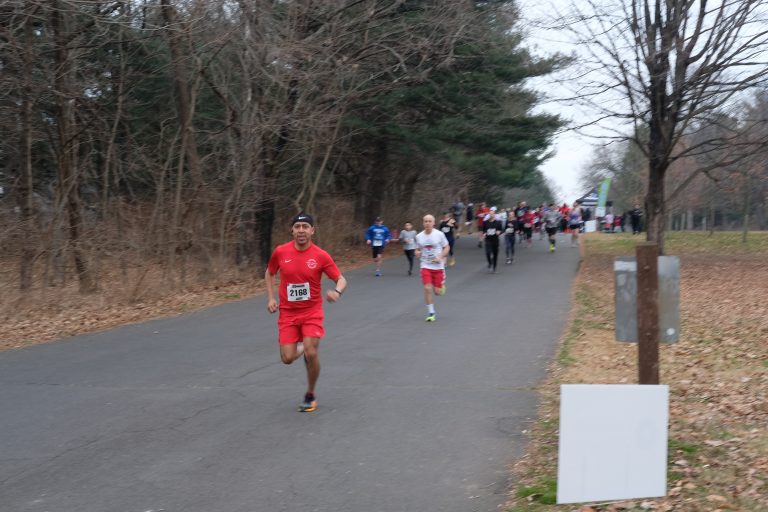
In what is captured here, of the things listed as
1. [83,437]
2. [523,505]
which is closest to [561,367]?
[523,505]

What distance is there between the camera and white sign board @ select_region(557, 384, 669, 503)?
5219mm

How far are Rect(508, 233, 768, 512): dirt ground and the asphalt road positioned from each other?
0.31m

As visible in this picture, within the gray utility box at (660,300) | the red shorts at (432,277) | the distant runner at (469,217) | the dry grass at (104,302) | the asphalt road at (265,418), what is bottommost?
the asphalt road at (265,418)

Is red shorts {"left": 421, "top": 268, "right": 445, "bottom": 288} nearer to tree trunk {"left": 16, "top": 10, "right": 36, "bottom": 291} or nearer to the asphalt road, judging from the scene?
the asphalt road

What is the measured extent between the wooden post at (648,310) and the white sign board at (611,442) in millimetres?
1195

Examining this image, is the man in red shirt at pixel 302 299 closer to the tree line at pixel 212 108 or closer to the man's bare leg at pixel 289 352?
the man's bare leg at pixel 289 352

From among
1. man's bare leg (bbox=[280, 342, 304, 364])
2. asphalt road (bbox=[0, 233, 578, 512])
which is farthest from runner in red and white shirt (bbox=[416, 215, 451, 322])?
man's bare leg (bbox=[280, 342, 304, 364])

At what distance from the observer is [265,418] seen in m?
8.12

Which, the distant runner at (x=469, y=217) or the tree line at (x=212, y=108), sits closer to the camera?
the tree line at (x=212, y=108)

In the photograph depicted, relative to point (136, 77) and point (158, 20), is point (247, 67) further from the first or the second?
point (136, 77)

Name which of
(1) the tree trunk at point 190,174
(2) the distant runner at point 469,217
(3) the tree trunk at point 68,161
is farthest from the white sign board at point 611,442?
(2) the distant runner at point 469,217

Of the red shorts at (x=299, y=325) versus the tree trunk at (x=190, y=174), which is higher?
the tree trunk at (x=190, y=174)

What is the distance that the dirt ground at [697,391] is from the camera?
18.7 ft

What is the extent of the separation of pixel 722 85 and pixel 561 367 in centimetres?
1442
